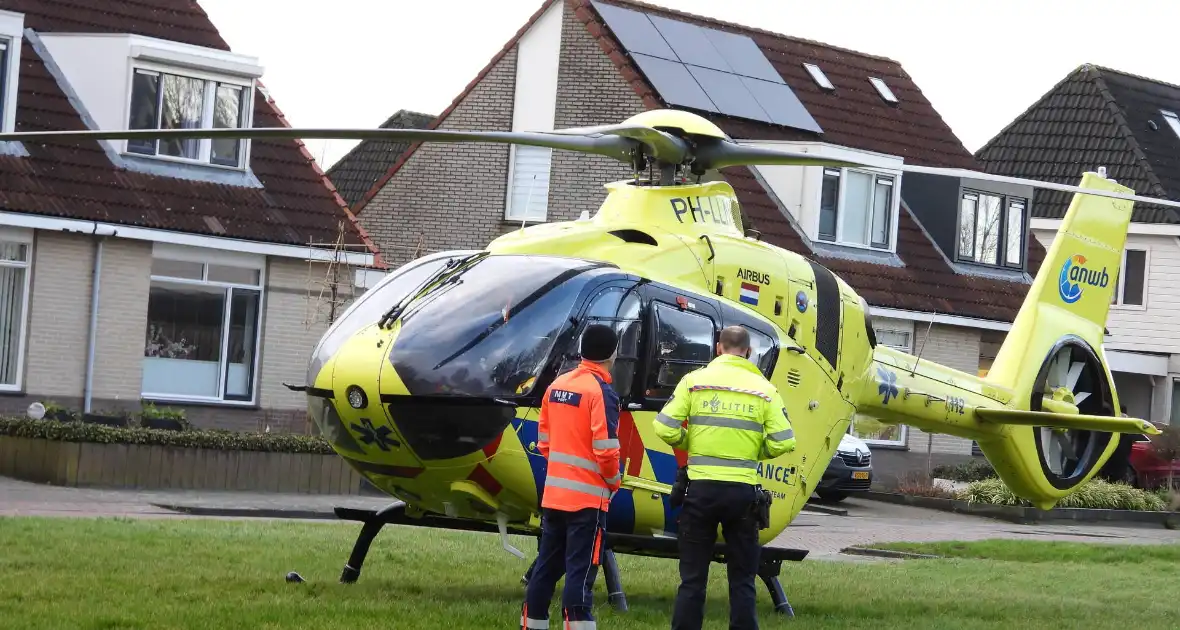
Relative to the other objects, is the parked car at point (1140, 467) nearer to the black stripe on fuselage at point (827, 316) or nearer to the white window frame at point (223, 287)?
the white window frame at point (223, 287)

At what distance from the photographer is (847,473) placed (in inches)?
1067

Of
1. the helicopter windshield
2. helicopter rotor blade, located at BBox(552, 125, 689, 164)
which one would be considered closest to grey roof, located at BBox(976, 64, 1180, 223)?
helicopter rotor blade, located at BBox(552, 125, 689, 164)

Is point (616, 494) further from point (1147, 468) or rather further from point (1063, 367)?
point (1147, 468)

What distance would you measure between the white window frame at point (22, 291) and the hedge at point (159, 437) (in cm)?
247

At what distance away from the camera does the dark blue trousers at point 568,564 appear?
10445 mm

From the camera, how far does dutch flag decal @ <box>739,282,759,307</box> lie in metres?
13.2

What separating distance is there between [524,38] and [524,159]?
8.06 feet

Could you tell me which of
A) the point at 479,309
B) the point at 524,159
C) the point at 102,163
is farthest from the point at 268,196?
the point at 479,309

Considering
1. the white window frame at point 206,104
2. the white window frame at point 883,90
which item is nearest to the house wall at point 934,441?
the white window frame at point 883,90

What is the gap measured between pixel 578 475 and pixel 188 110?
18.0 m

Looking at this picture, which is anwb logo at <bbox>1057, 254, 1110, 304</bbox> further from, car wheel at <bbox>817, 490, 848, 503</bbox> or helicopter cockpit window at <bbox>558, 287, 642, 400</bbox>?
car wheel at <bbox>817, 490, 848, 503</bbox>

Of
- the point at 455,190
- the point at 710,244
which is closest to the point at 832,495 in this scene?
the point at 455,190

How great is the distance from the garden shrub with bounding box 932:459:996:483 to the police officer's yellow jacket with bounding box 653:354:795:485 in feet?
68.8

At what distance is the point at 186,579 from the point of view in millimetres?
12430
